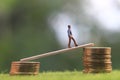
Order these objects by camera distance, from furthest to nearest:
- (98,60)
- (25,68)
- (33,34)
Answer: (33,34) → (98,60) → (25,68)

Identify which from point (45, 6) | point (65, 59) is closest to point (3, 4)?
point (45, 6)

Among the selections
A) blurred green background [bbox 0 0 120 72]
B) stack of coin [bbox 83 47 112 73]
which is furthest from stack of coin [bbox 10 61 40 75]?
blurred green background [bbox 0 0 120 72]

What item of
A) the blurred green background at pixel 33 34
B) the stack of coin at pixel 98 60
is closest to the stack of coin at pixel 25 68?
the stack of coin at pixel 98 60

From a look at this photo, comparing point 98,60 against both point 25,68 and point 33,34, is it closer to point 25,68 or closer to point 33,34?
point 25,68

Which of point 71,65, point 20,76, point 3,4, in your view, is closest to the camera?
point 20,76

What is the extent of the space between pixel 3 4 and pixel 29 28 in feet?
11.4

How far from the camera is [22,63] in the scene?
21000 mm

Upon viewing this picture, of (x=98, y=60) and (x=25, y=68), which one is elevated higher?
(x=98, y=60)

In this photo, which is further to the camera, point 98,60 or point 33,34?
point 33,34

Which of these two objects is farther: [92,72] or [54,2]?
[54,2]

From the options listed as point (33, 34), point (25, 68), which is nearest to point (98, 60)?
point (25, 68)

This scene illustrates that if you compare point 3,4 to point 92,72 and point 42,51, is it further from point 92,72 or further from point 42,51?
point 92,72

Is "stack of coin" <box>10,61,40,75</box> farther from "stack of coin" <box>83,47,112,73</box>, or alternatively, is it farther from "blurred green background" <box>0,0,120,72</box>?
"blurred green background" <box>0,0,120,72</box>

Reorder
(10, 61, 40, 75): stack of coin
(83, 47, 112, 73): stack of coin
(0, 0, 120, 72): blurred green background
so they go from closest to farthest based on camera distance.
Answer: (10, 61, 40, 75): stack of coin → (83, 47, 112, 73): stack of coin → (0, 0, 120, 72): blurred green background
